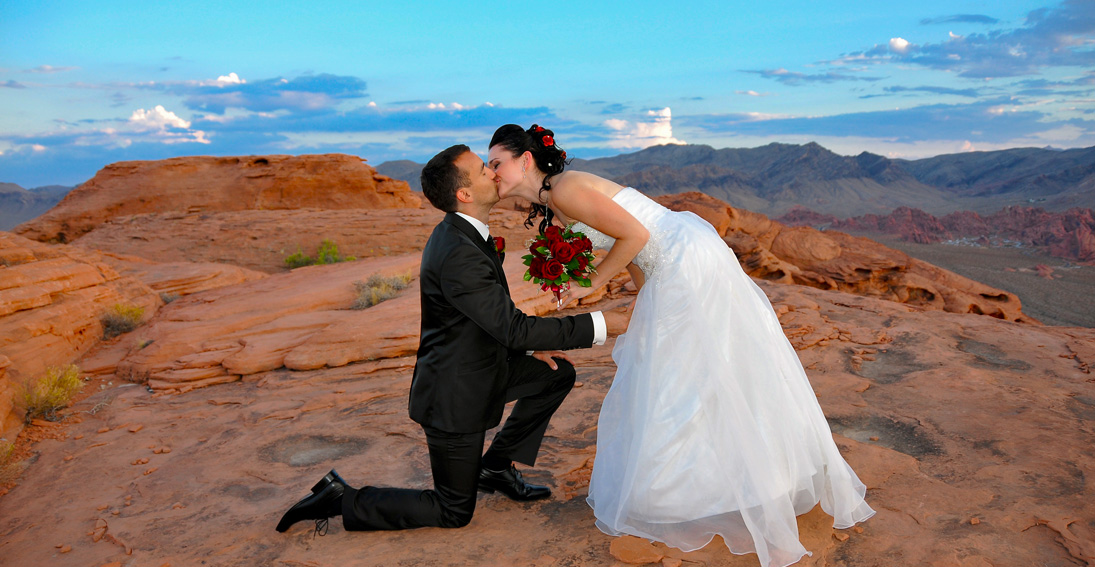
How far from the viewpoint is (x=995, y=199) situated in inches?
2415

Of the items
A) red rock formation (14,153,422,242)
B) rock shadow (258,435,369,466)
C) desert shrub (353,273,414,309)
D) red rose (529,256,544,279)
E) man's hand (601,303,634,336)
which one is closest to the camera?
red rose (529,256,544,279)

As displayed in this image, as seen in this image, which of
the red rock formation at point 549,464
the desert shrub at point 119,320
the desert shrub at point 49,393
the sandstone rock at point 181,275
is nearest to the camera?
the red rock formation at point 549,464

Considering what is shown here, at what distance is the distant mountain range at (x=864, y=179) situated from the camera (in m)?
60.5

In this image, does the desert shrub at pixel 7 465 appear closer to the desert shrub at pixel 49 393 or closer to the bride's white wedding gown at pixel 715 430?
the desert shrub at pixel 49 393

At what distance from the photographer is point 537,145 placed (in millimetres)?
3518

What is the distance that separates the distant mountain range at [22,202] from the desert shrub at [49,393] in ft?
242

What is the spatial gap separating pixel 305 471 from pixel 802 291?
28.4 feet

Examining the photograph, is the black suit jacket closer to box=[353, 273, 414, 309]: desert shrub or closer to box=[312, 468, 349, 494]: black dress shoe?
box=[312, 468, 349, 494]: black dress shoe

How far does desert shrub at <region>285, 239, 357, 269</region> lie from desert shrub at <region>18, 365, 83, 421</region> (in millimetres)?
10262

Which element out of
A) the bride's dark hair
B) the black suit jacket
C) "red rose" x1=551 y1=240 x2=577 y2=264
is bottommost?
the black suit jacket

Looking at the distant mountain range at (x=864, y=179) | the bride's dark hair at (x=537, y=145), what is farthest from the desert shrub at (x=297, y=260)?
the distant mountain range at (x=864, y=179)

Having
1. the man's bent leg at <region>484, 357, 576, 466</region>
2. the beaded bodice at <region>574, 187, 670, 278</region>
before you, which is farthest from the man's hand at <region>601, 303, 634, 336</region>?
the beaded bodice at <region>574, 187, 670, 278</region>

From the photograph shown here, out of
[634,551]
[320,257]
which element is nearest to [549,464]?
[634,551]

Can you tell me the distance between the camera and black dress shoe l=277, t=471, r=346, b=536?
11.1ft
